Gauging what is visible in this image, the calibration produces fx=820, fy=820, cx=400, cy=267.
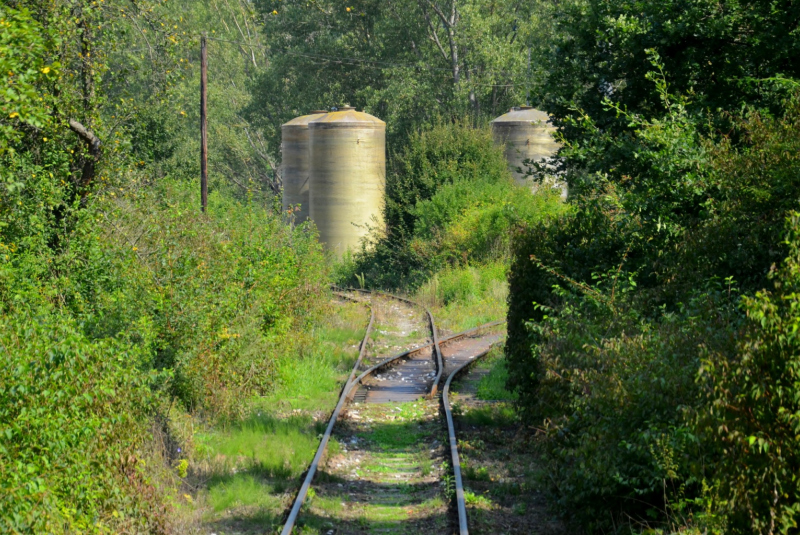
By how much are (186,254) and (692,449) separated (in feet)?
25.2

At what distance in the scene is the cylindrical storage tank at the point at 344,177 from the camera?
1366 inches

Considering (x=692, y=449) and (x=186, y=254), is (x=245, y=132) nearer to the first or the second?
(x=186, y=254)

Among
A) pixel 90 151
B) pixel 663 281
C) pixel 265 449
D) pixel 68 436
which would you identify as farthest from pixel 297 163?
pixel 68 436

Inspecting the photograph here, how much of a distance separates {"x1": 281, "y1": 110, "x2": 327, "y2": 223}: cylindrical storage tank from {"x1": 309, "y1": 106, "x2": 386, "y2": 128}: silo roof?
4589 millimetres

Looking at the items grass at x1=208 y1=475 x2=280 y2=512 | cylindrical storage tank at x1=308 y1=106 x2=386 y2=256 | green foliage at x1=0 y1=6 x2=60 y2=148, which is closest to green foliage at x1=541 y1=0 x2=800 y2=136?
grass at x1=208 y1=475 x2=280 y2=512

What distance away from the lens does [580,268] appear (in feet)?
33.7

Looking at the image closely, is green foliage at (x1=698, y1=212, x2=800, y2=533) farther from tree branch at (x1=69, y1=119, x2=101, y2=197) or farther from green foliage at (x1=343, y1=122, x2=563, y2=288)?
green foliage at (x1=343, y1=122, x2=563, y2=288)

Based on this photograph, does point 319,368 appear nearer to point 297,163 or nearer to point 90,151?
point 90,151

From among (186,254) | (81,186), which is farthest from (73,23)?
(186,254)

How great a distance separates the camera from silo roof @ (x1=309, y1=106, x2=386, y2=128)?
114 feet

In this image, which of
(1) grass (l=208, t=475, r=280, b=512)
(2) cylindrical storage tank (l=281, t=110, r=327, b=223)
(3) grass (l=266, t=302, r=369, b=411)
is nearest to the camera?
(1) grass (l=208, t=475, r=280, b=512)

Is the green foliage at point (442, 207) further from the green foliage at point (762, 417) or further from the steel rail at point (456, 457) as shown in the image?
the green foliage at point (762, 417)

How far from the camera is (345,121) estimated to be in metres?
34.7

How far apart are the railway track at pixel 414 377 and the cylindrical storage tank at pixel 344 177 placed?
1556 centimetres
